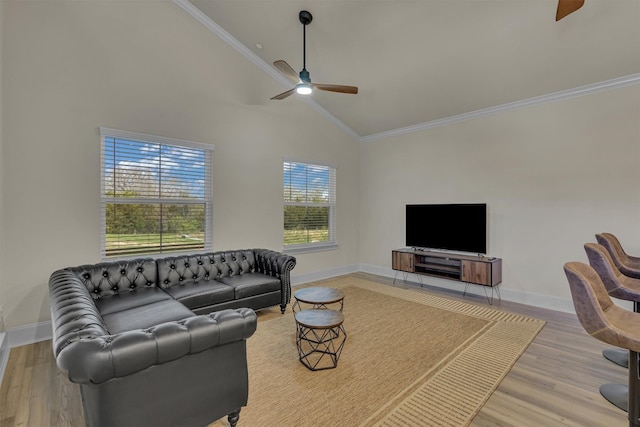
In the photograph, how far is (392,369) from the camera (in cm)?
267

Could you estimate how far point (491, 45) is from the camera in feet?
12.0

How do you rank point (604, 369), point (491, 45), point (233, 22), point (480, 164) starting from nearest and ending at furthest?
point (604, 369)
point (491, 45)
point (233, 22)
point (480, 164)

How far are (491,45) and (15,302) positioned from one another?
616 centimetres

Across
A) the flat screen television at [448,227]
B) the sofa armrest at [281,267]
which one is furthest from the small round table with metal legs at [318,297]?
the flat screen television at [448,227]

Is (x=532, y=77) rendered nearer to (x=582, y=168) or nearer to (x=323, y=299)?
(x=582, y=168)

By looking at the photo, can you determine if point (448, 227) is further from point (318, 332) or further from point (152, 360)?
point (152, 360)

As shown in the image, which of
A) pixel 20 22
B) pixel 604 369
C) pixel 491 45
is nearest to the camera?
pixel 604 369

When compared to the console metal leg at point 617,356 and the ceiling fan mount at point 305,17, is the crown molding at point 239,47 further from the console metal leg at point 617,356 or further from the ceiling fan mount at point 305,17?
the console metal leg at point 617,356

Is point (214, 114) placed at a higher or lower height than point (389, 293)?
higher

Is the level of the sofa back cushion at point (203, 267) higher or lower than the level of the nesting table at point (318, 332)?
higher

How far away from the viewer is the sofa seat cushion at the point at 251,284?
3.71 meters

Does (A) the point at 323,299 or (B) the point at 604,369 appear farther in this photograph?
(A) the point at 323,299

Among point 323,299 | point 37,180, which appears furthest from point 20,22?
point 323,299

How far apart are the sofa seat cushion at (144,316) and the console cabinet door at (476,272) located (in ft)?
13.2
